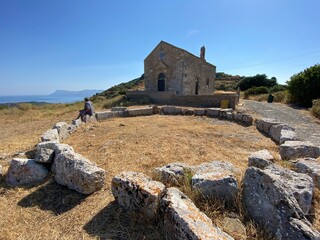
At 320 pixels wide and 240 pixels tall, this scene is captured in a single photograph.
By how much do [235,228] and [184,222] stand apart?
73cm

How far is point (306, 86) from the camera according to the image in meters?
14.5

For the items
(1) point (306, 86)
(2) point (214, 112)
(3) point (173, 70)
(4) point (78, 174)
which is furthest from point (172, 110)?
(1) point (306, 86)

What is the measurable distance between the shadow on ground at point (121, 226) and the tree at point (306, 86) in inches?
677

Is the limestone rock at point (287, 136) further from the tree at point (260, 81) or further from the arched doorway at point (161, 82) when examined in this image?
the tree at point (260, 81)

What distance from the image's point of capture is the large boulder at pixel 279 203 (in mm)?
1854

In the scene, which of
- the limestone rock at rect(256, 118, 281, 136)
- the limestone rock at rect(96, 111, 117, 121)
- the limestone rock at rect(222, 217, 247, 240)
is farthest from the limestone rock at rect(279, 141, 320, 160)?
the limestone rock at rect(96, 111, 117, 121)

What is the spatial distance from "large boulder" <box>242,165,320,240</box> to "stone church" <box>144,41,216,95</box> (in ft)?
52.0

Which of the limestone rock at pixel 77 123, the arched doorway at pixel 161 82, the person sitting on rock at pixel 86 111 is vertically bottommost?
the limestone rock at pixel 77 123

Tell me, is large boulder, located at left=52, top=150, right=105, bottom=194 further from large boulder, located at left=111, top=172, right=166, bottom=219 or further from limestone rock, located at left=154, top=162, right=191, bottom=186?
limestone rock, located at left=154, top=162, right=191, bottom=186

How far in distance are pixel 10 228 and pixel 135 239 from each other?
1711 mm

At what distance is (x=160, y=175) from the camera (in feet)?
9.82

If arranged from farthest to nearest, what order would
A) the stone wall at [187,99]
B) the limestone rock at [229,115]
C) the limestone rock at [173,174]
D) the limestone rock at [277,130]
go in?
1. the stone wall at [187,99]
2. the limestone rock at [229,115]
3. the limestone rock at [277,130]
4. the limestone rock at [173,174]

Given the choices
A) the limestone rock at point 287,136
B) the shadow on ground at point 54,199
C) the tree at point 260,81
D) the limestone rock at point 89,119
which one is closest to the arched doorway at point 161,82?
the limestone rock at point 89,119

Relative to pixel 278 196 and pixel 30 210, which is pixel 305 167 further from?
pixel 30 210
